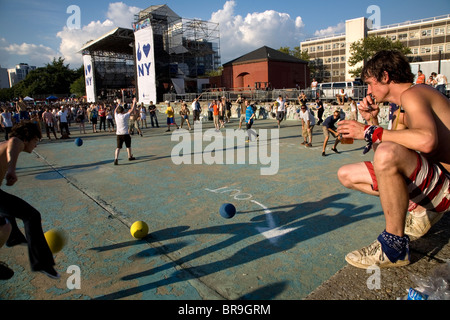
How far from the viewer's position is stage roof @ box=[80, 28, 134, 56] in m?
40.6

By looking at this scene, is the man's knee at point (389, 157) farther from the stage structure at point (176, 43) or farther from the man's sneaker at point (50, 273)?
the stage structure at point (176, 43)

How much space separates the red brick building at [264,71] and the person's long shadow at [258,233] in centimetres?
3929

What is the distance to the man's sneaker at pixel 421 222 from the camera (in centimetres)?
307

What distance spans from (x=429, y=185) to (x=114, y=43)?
51.4m

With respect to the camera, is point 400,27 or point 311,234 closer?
point 311,234

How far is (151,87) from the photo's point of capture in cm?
3781

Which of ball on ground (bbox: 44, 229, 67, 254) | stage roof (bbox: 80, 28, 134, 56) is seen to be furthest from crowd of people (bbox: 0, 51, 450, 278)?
stage roof (bbox: 80, 28, 134, 56)

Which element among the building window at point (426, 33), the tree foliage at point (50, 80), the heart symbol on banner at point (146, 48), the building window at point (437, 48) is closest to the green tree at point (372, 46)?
the building window at point (437, 48)

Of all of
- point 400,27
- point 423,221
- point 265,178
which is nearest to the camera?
point 423,221

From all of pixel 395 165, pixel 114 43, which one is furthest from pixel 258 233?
pixel 114 43

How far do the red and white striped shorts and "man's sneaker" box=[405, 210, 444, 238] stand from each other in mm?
432
